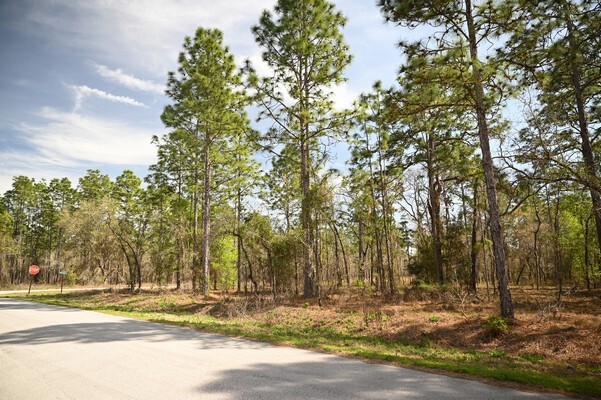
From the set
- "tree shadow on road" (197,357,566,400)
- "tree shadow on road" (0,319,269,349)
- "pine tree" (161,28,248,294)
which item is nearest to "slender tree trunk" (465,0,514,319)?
"tree shadow on road" (197,357,566,400)

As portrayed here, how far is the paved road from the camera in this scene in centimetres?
428

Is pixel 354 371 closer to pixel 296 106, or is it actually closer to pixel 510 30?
pixel 510 30

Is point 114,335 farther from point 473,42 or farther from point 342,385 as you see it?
point 473,42

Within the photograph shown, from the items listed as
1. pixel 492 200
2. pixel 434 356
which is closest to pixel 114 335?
pixel 434 356

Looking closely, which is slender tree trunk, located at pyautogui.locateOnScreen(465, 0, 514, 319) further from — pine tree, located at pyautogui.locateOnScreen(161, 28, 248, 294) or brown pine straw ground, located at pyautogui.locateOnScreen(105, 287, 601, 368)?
pine tree, located at pyautogui.locateOnScreen(161, 28, 248, 294)

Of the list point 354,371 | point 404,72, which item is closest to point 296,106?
point 404,72

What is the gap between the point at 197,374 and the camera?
16.5 ft

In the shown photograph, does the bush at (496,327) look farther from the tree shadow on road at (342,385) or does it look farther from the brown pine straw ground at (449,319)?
the tree shadow on road at (342,385)

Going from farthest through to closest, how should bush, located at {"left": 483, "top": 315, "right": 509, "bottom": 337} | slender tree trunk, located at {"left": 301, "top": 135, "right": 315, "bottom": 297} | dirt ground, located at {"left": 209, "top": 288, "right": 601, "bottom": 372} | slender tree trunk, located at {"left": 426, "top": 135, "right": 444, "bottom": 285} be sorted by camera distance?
1. slender tree trunk, located at {"left": 426, "top": 135, "right": 444, "bottom": 285}
2. slender tree trunk, located at {"left": 301, "top": 135, "right": 315, "bottom": 297}
3. bush, located at {"left": 483, "top": 315, "right": 509, "bottom": 337}
4. dirt ground, located at {"left": 209, "top": 288, "right": 601, "bottom": 372}

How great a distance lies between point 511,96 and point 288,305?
12.3 m

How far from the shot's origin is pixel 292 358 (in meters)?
6.15

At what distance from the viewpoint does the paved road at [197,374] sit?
4281mm

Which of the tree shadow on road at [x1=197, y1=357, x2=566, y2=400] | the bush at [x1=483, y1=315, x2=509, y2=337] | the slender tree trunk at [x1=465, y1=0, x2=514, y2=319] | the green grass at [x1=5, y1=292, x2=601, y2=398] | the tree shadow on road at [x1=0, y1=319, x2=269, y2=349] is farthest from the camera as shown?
the slender tree trunk at [x1=465, y1=0, x2=514, y2=319]

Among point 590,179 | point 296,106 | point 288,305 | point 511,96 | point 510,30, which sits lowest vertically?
point 288,305
